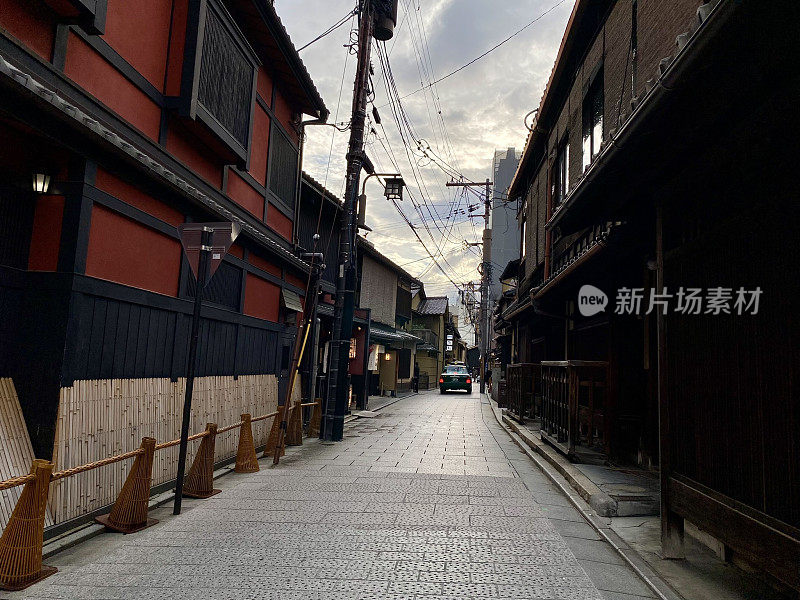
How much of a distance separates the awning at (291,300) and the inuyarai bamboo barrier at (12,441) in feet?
26.5

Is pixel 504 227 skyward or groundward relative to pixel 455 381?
skyward

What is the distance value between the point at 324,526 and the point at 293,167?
10.5 meters

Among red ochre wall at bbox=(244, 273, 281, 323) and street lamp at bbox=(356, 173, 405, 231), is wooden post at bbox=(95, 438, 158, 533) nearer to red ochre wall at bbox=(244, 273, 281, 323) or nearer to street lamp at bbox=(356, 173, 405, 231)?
red ochre wall at bbox=(244, 273, 281, 323)

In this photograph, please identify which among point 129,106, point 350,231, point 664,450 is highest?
point 350,231

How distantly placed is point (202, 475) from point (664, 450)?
5.82 m

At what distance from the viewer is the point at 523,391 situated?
50.5 feet

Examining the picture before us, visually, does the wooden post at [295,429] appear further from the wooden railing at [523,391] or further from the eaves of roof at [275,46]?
the eaves of roof at [275,46]

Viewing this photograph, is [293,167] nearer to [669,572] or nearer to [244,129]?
[244,129]

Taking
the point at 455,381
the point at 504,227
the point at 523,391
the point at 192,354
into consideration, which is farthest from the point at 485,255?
the point at 192,354

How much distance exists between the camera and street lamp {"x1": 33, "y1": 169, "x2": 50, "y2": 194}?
5465 millimetres

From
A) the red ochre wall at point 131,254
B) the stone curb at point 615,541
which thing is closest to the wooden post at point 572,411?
the stone curb at point 615,541

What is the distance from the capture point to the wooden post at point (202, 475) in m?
7.00

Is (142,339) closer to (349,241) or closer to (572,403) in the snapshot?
(572,403)

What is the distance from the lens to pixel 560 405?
391 inches
